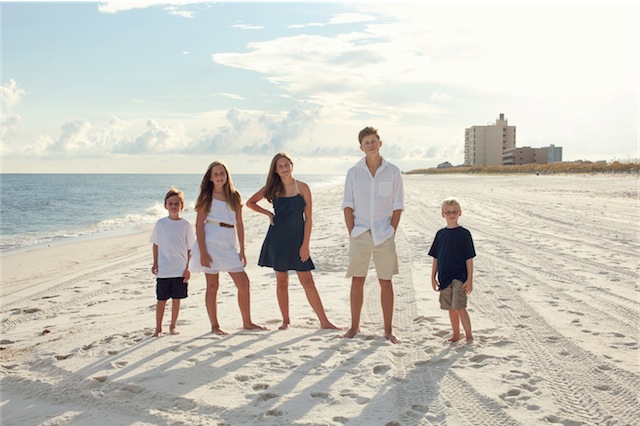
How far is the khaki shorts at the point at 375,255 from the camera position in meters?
4.84

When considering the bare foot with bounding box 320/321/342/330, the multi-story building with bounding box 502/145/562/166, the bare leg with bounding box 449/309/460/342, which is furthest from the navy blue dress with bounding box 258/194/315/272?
the multi-story building with bounding box 502/145/562/166

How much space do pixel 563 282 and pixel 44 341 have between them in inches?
254

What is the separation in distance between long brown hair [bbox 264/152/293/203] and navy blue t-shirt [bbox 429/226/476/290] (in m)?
1.60

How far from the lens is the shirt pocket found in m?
4.81

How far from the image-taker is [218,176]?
5.14 meters

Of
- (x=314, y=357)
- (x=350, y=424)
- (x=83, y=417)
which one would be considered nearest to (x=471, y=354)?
(x=314, y=357)

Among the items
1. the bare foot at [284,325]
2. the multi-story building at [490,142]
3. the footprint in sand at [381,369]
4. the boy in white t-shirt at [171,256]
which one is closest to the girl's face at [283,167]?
the boy in white t-shirt at [171,256]

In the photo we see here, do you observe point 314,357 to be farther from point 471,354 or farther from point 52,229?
point 52,229

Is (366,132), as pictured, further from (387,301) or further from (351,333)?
(351,333)

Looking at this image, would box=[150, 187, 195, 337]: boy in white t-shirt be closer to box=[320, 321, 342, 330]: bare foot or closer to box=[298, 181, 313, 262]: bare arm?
box=[298, 181, 313, 262]: bare arm

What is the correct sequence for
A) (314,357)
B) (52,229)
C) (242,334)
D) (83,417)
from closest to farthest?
(83,417)
(314,357)
(242,334)
(52,229)

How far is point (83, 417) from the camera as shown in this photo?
3.59 metres

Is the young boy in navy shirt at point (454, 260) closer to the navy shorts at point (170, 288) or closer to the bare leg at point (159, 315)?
the navy shorts at point (170, 288)

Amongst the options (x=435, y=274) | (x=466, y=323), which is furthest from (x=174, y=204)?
(x=466, y=323)
